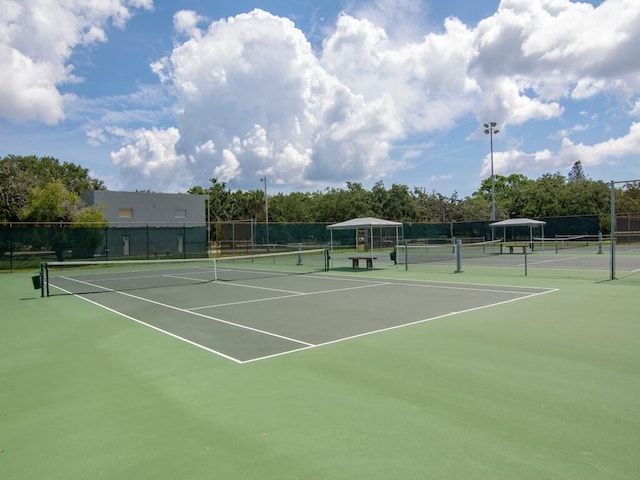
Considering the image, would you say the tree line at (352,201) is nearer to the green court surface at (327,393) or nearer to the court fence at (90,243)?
the court fence at (90,243)

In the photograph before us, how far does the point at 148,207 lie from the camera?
42.4 metres

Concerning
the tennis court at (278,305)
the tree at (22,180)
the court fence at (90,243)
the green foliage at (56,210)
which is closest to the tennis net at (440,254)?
the tennis court at (278,305)

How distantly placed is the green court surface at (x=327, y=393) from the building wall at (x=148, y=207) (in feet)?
104

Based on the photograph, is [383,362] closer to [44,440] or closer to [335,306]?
[44,440]

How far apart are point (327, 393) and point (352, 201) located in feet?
171

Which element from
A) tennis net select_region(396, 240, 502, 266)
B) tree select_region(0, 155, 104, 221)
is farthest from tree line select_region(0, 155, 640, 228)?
tennis net select_region(396, 240, 502, 266)

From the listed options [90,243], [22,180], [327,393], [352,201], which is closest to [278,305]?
[327,393]

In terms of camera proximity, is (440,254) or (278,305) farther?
(440,254)

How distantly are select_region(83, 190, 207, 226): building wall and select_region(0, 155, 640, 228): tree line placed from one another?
301 cm

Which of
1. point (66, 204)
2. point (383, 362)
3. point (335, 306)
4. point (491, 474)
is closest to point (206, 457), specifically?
point (491, 474)

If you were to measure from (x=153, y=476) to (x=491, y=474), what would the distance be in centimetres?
235

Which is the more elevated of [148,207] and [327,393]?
[148,207]

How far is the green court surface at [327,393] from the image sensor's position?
3.54 m

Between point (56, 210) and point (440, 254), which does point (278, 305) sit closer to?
point (56, 210)
